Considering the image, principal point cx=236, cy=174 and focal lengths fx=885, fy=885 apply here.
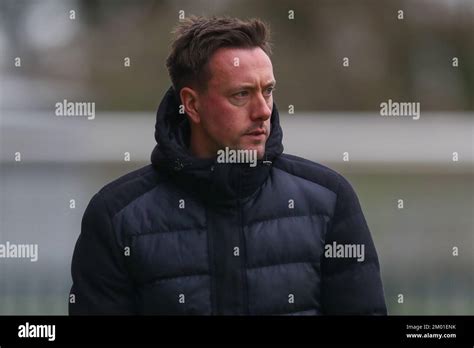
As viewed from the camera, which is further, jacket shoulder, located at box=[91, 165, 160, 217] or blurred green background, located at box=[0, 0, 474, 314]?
blurred green background, located at box=[0, 0, 474, 314]

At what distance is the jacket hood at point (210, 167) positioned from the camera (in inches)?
82.8

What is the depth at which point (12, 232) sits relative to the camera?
260 cm

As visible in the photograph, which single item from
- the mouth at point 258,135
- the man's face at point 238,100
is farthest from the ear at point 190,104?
the mouth at point 258,135

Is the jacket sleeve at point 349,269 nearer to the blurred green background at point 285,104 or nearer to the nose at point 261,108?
the nose at point 261,108

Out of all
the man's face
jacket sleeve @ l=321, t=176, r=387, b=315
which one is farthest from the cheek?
jacket sleeve @ l=321, t=176, r=387, b=315

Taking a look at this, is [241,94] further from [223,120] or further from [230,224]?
[230,224]

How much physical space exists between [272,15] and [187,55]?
499 millimetres

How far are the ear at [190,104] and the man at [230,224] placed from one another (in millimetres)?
28

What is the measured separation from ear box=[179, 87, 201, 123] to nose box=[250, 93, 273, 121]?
0.16 metres

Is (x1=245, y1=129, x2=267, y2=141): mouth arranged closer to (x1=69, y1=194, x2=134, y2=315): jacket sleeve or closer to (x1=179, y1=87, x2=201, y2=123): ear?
(x1=179, y1=87, x2=201, y2=123): ear

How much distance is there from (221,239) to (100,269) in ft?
0.99

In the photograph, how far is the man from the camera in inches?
83.0

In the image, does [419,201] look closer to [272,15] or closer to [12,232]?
[272,15]

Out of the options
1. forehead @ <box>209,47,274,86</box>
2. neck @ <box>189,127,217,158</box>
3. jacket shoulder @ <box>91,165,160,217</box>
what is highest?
forehead @ <box>209,47,274,86</box>
